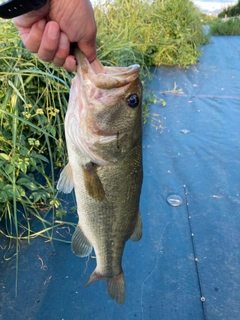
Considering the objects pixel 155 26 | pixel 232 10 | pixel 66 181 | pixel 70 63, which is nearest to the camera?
pixel 70 63

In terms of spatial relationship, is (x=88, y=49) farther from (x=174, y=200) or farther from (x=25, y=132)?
(x=174, y=200)

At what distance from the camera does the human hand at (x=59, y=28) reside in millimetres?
1040

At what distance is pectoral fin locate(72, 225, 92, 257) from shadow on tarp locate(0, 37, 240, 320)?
51 cm

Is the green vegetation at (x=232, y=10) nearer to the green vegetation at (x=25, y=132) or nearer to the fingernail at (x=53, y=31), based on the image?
the green vegetation at (x=25, y=132)

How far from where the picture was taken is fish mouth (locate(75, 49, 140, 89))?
1139 millimetres

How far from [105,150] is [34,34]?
464mm

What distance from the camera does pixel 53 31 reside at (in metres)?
1.06

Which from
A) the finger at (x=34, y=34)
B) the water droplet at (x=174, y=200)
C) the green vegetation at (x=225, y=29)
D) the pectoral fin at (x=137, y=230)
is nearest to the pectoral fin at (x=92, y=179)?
the pectoral fin at (x=137, y=230)

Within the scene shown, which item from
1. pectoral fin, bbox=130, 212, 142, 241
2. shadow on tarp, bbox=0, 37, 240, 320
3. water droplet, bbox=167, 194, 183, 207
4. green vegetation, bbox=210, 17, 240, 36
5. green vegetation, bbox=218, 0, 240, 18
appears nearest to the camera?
pectoral fin, bbox=130, 212, 142, 241

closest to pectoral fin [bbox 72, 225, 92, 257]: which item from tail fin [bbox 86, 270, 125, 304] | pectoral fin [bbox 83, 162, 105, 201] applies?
tail fin [bbox 86, 270, 125, 304]

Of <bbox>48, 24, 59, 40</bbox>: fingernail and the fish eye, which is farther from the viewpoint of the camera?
the fish eye

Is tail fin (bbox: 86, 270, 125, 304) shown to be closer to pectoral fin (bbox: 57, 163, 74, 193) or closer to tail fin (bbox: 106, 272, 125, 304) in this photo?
tail fin (bbox: 106, 272, 125, 304)

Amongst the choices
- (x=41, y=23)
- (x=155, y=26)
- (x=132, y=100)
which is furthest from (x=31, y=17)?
(x=155, y=26)

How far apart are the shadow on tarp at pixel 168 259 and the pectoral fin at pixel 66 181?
0.81m
